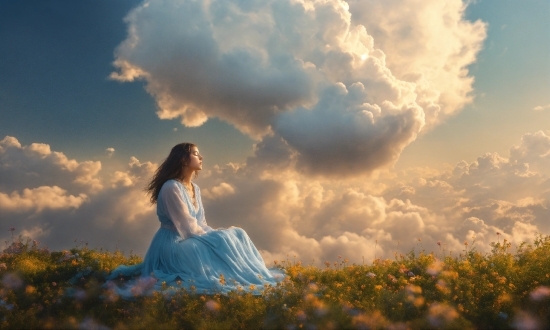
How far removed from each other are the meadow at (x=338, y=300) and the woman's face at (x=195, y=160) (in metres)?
2.80

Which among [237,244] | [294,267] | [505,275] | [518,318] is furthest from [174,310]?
[505,275]

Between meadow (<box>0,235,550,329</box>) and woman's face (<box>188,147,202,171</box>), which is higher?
woman's face (<box>188,147,202,171</box>)

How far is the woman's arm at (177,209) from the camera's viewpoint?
1059 cm

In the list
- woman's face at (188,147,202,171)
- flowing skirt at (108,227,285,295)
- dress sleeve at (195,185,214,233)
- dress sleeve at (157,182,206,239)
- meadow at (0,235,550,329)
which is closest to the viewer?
meadow at (0,235,550,329)

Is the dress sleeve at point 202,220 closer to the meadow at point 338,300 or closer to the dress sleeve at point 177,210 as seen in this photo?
the dress sleeve at point 177,210


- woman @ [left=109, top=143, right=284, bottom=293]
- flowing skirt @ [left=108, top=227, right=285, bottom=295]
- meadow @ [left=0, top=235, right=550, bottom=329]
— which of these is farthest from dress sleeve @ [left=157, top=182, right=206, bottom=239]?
meadow @ [left=0, top=235, right=550, bottom=329]

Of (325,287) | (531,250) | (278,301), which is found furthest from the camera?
(531,250)

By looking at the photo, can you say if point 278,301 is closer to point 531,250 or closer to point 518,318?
point 518,318

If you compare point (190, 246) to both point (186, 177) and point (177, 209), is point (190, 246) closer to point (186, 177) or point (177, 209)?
point (177, 209)

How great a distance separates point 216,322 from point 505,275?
19.8 feet

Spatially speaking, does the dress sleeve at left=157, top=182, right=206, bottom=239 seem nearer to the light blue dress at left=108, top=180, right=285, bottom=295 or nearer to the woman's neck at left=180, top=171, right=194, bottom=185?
the light blue dress at left=108, top=180, right=285, bottom=295

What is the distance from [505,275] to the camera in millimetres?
10117

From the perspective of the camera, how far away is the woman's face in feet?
36.5

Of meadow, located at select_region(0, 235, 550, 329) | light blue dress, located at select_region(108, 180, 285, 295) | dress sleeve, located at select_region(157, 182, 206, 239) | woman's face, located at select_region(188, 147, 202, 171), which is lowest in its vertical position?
meadow, located at select_region(0, 235, 550, 329)
